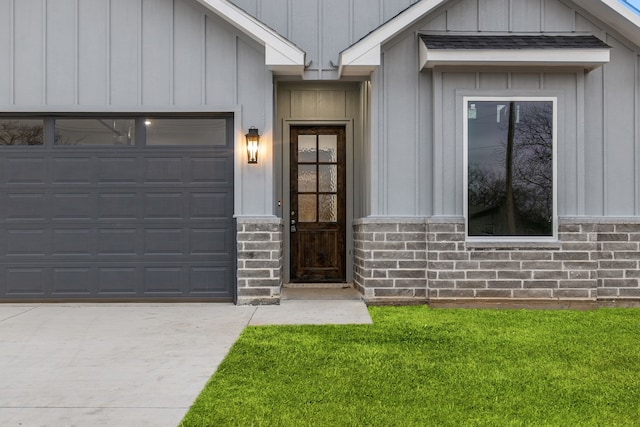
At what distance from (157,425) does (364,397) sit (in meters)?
1.33

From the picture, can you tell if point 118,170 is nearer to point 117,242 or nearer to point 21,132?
point 117,242

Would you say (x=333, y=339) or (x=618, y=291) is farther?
(x=618, y=291)

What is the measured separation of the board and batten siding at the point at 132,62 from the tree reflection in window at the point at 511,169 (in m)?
2.81

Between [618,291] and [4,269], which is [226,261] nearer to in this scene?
[4,269]

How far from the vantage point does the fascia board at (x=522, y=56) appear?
664 centimetres

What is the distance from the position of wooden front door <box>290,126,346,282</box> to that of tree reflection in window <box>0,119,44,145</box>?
3813mm

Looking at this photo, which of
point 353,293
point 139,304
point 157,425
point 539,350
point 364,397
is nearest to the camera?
point 157,425

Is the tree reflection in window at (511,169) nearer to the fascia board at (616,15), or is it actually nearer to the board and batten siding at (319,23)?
the fascia board at (616,15)

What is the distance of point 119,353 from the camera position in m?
4.74

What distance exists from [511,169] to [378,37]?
245 centimetres

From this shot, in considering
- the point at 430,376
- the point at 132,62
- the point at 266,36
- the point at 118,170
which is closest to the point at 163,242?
the point at 118,170

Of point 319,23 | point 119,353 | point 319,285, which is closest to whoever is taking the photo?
point 119,353

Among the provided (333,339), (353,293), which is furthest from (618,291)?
(333,339)

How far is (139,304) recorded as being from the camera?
7230 millimetres
